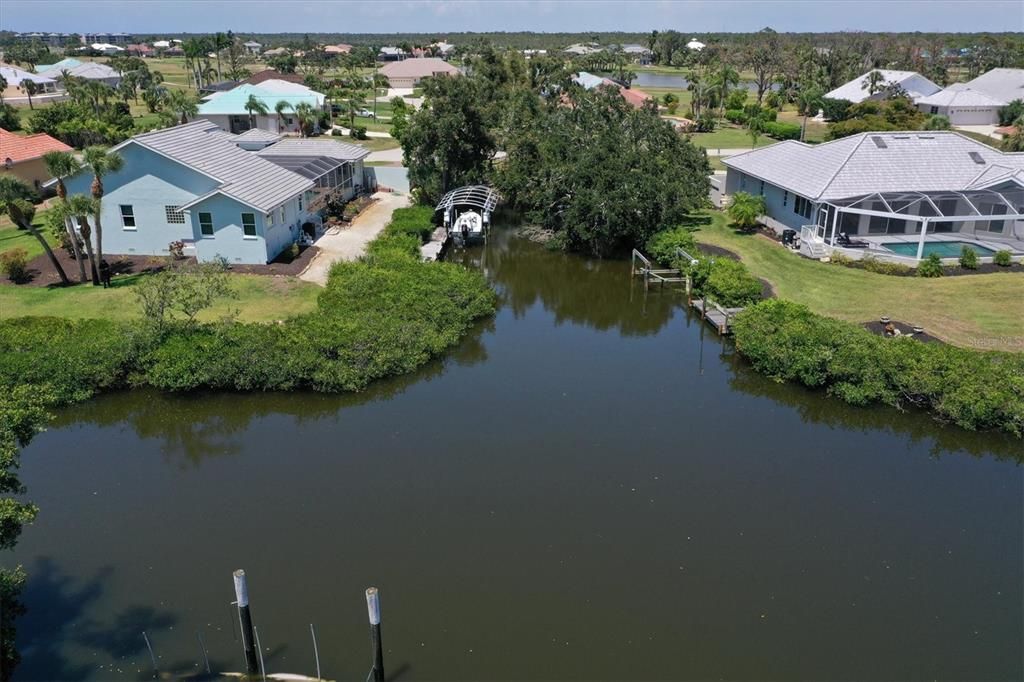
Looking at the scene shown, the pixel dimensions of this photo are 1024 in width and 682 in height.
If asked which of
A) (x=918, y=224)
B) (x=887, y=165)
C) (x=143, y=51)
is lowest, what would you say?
(x=918, y=224)

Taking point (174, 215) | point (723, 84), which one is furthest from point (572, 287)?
point (723, 84)

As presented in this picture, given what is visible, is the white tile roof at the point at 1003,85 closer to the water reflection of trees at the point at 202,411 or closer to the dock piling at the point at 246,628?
the water reflection of trees at the point at 202,411

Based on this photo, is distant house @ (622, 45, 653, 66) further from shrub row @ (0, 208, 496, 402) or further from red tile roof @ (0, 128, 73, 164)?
shrub row @ (0, 208, 496, 402)

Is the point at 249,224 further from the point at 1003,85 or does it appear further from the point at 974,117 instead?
the point at 1003,85

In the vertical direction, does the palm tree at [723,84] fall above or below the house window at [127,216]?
above

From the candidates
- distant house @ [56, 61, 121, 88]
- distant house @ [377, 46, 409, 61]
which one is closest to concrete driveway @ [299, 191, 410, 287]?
distant house @ [56, 61, 121, 88]

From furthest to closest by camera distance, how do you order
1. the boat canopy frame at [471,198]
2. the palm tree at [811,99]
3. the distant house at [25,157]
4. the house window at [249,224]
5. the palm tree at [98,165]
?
the palm tree at [811,99]
the distant house at [25,157]
the boat canopy frame at [471,198]
the house window at [249,224]
the palm tree at [98,165]

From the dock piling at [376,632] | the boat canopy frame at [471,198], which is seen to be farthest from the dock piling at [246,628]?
the boat canopy frame at [471,198]
